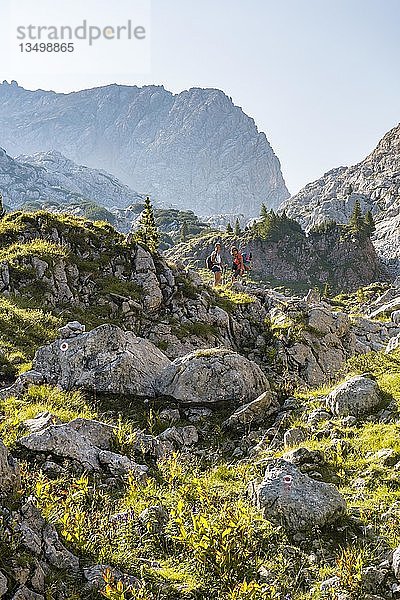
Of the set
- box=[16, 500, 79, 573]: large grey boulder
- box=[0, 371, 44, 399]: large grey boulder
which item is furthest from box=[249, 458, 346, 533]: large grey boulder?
box=[0, 371, 44, 399]: large grey boulder

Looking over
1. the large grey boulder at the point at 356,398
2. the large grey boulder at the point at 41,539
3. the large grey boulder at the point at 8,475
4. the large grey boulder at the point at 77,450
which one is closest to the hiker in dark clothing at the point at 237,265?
the large grey boulder at the point at 356,398

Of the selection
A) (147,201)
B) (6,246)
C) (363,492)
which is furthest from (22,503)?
(147,201)

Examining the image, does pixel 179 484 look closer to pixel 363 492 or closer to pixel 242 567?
pixel 242 567

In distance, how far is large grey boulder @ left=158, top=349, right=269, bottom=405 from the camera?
12.7 meters

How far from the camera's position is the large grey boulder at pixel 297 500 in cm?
711

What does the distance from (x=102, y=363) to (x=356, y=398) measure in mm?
A: 6602

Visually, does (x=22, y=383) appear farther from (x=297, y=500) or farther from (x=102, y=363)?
(x=297, y=500)

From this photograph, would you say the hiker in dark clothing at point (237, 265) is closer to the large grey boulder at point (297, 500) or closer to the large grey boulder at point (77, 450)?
the large grey boulder at point (77, 450)

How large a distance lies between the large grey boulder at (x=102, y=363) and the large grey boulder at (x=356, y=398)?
4725 mm

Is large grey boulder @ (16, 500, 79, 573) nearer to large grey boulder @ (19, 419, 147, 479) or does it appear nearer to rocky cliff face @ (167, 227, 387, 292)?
large grey boulder @ (19, 419, 147, 479)

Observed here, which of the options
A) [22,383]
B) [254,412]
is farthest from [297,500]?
[22,383]

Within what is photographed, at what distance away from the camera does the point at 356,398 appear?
10.9 meters

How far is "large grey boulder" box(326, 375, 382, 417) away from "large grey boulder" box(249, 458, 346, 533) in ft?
11.5

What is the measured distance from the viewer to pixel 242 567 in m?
6.21
